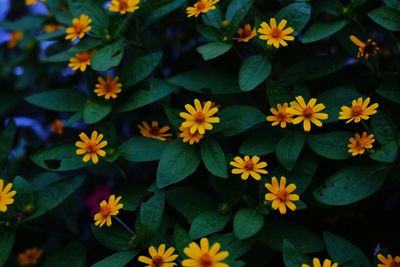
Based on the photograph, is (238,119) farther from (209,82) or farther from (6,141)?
(6,141)

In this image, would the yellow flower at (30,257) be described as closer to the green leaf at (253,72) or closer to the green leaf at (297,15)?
the green leaf at (253,72)

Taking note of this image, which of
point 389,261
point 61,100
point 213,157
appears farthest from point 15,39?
point 389,261

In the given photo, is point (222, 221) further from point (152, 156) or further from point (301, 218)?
point (301, 218)

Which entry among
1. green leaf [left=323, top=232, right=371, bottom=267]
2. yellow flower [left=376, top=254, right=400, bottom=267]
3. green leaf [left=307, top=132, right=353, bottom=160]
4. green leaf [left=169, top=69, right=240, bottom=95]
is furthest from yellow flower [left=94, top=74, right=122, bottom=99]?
yellow flower [left=376, top=254, right=400, bottom=267]

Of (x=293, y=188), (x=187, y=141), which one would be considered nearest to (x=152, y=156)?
(x=187, y=141)

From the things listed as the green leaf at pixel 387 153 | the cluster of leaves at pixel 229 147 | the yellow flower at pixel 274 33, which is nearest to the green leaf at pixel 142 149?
the cluster of leaves at pixel 229 147
